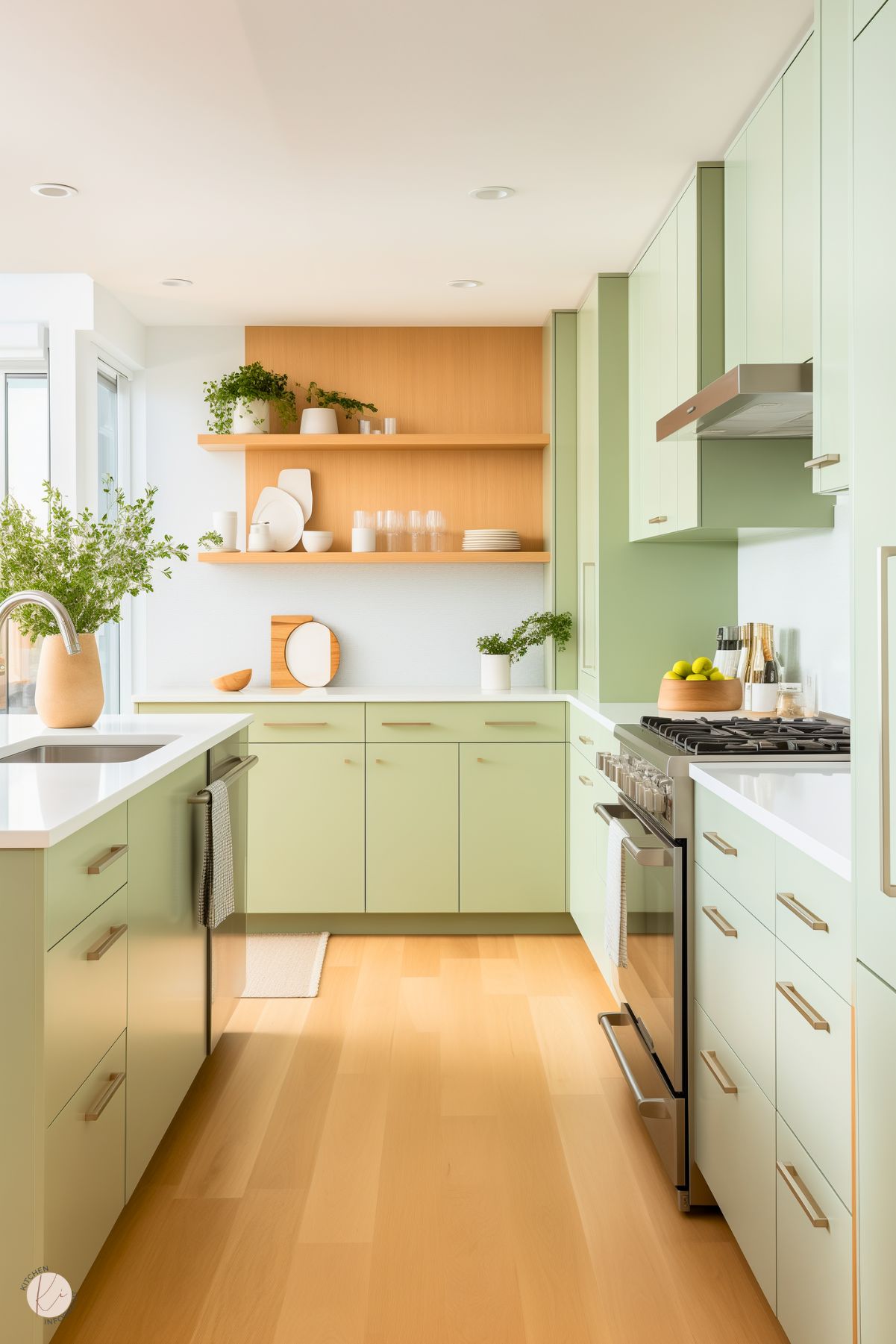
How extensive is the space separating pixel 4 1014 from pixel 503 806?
2.79 meters

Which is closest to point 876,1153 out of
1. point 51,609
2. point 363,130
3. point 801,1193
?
point 801,1193

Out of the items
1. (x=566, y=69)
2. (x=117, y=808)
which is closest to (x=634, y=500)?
(x=566, y=69)

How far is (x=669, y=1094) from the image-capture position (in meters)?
2.34

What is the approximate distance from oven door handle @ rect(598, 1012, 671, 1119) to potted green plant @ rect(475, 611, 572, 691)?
1776 mm

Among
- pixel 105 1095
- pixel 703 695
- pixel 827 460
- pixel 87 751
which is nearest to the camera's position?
pixel 105 1095

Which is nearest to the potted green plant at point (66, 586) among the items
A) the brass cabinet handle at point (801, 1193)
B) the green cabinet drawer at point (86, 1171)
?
the green cabinet drawer at point (86, 1171)

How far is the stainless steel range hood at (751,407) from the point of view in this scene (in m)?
2.37

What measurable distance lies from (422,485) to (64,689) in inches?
91.2

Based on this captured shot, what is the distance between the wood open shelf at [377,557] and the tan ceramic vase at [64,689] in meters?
1.68

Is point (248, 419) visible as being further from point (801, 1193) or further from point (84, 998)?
point (801, 1193)

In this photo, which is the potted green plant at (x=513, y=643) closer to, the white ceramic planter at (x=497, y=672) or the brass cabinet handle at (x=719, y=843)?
the white ceramic planter at (x=497, y=672)

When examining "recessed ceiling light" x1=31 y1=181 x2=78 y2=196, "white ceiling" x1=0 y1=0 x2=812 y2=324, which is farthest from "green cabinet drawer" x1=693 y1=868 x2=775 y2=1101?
"recessed ceiling light" x1=31 y1=181 x2=78 y2=196

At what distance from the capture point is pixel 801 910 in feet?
5.44

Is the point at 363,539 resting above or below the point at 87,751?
above
